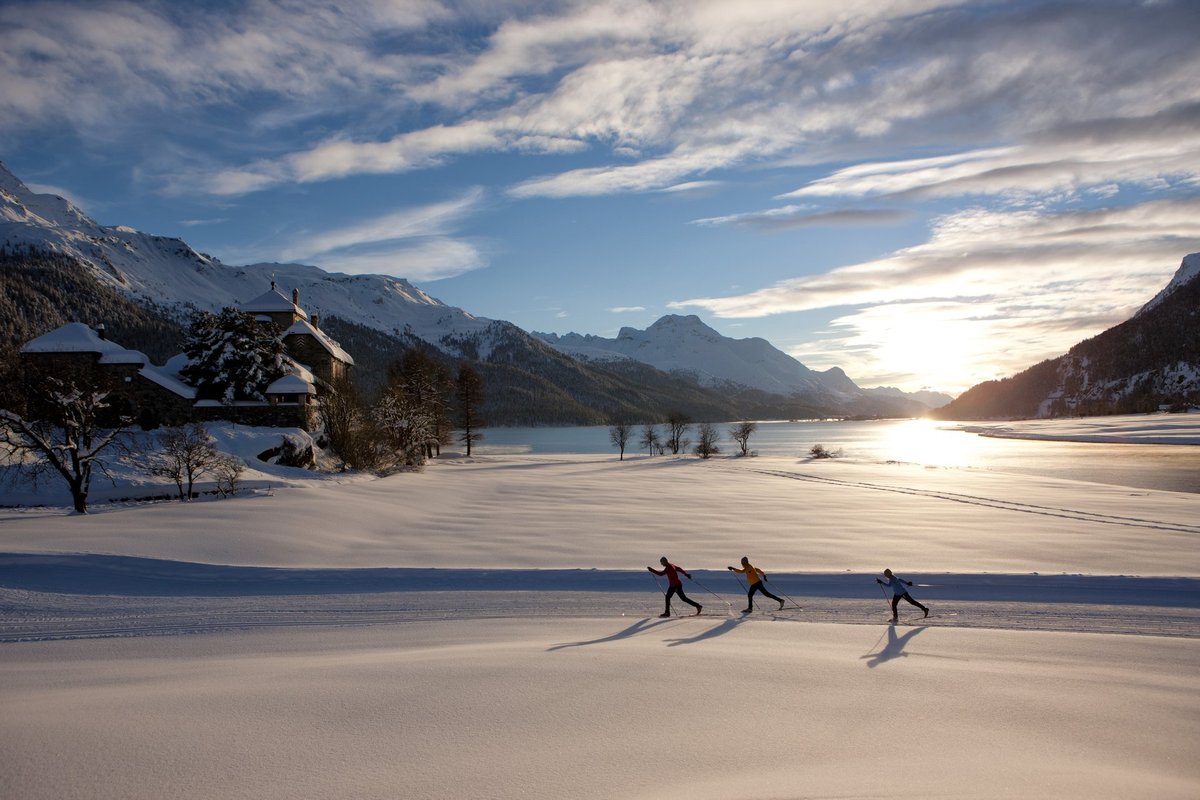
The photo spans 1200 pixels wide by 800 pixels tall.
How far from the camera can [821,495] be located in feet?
124

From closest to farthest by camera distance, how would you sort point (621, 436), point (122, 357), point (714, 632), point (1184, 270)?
point (714, 632) → point (122, 357) → point (621, 436) → point (1184, 270)

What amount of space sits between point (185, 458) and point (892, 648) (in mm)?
28550

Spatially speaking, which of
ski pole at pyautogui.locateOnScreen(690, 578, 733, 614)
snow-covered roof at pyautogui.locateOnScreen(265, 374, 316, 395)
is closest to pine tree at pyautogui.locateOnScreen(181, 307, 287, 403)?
snow-covered roof at pyautogui.locateOnScreen(265, 374, 316, 395)

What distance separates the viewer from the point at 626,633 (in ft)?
38.7

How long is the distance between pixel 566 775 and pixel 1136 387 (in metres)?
186

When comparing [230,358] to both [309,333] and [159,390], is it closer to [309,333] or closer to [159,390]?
[159,390]

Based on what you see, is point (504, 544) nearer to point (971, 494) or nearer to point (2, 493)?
point (2, 493)

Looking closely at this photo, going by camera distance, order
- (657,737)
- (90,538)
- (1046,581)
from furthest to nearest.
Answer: (90,538) < (1046,581) < (657,737)

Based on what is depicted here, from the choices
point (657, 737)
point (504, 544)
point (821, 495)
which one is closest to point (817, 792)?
point (657, 737)

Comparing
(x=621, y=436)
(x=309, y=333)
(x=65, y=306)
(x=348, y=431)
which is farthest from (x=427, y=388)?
(x=65, y=306)

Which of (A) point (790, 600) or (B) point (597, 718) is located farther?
(A) point (790, 600)

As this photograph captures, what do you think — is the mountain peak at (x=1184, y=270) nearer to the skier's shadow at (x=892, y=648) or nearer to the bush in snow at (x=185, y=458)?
the skier's shadow at (x=892, y=648)

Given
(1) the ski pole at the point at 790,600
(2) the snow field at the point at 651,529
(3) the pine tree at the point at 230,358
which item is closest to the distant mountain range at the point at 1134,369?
(2) the snow field at the point at 651,529

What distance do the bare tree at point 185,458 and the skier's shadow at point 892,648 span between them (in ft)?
90.3
